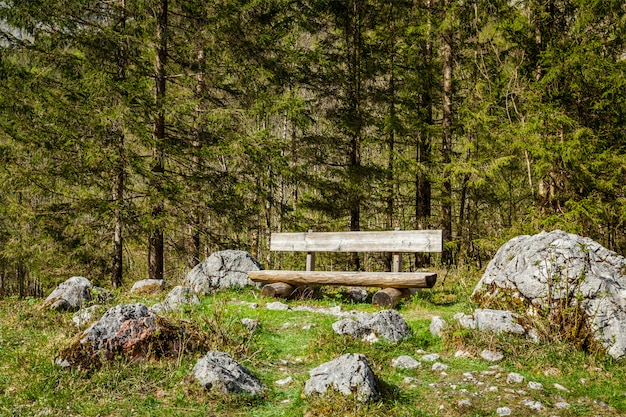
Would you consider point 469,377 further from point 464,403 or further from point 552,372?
point 552,372

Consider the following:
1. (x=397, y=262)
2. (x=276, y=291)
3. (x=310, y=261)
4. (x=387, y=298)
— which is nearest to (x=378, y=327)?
(x=387, y=298)

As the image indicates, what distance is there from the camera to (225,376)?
14.0 feet

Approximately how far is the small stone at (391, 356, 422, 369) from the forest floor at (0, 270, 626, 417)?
0.08 meters

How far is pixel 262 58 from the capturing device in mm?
14016

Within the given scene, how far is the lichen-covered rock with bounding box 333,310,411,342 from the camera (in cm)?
579

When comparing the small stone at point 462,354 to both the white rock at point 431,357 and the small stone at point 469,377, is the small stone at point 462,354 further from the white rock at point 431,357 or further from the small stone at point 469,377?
the small stone at point 469,377

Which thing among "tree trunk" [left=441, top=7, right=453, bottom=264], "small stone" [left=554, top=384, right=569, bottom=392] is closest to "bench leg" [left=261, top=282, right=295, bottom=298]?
"small stone" [left=554, top=384, right=569, bottom=392]

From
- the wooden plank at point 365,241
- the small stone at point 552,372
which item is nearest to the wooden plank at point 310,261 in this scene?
the wooden plank at point 365,241

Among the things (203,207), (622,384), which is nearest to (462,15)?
(203,207)

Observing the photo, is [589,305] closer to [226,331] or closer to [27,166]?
[226,331]

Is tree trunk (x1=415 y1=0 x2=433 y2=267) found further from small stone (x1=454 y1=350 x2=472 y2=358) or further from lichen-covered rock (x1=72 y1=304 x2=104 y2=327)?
lichen-covered rock (x1=72 y1=304 x2=104 y2=327)

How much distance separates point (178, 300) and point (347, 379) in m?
4.54

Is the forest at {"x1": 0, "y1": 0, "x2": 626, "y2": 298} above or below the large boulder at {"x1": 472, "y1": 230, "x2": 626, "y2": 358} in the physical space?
above

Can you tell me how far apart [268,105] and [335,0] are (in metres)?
5.38
